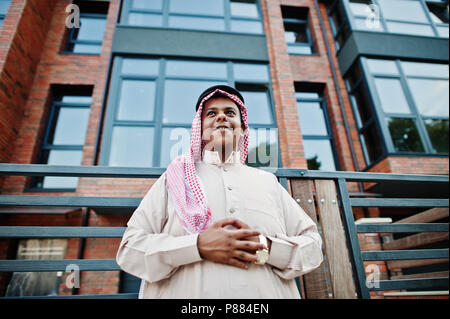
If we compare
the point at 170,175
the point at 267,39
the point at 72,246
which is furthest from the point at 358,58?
the point at 72,246

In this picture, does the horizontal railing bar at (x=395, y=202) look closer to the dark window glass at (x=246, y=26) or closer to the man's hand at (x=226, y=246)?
the man's hand at (x=226, y=246)

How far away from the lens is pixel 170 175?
161 centimetres

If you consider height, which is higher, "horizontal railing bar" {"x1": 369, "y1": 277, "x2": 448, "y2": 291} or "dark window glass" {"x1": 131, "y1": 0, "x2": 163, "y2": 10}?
"dark window glass" {"x1": 131, "y1": 0, "x2": 163, "y2": 10}

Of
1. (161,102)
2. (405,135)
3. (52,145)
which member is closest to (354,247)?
(161,102)

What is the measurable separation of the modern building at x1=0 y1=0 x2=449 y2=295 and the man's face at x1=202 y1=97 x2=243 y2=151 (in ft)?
10.0

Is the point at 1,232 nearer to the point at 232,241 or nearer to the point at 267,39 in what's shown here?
the point at 232,241

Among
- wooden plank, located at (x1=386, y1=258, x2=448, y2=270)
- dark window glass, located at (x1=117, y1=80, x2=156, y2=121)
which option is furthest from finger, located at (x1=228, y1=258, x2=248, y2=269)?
dark window glass, located at (x1=117, y1=80, x2=156, y2=121)

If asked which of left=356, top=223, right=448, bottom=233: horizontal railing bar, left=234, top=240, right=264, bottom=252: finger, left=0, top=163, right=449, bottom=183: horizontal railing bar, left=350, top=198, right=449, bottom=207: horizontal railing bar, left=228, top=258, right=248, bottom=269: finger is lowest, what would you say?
left=228, top=258, right=248, bottom=269: finger

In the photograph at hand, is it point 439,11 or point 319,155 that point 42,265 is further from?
point 439,11

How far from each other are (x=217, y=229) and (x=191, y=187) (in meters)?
0.38

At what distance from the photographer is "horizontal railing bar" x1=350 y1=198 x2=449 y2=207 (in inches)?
→ 83.7

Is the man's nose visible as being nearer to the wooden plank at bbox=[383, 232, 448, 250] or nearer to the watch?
the watch

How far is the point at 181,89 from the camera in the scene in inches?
243

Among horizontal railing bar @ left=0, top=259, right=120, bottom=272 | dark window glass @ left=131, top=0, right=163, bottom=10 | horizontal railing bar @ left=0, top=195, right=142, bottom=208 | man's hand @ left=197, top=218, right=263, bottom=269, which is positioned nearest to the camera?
man's hand @ left=197, top=218, right=263, bottom=269
